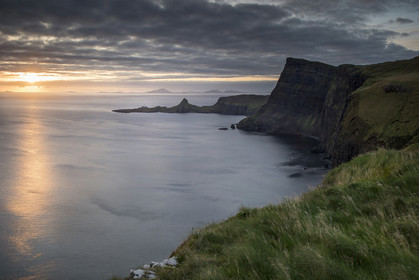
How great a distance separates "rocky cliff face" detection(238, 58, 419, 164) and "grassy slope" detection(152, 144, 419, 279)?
Answer: 45107 millimetres

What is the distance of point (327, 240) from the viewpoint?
6301 mm

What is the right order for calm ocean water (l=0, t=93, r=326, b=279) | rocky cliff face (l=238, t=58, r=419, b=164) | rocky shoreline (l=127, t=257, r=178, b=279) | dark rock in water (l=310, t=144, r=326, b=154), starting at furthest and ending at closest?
dark rock in water (l=310, t=144, r=326, b=154) → rocky cliff face (l=238, t=58, r=419, b=164) → calm ocean water (l=0, t=93, r=326, b=279) → rocky shoreline (l=127, t=257, r=178, b=279)

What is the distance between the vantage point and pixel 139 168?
69500 millimetres

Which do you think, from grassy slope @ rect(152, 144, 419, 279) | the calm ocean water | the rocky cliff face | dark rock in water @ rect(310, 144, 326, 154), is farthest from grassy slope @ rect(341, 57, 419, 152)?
grassy slope @ rect(152, 144, 419, 279)

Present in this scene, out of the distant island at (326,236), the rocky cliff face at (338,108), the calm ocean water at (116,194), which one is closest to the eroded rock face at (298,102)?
the rocky cliff face at (338,108)

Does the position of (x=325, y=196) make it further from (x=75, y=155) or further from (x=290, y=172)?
(x=75, y=155)

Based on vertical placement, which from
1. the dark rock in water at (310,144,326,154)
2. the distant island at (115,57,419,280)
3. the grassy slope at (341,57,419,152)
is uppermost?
the grassy slope at (341,57,419,152)

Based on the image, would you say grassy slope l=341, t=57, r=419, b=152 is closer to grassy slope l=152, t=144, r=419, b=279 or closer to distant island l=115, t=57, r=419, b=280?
distant island l=115, t=57, r=419, b=280

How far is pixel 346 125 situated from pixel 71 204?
5484cm

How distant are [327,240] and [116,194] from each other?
46.7 metres

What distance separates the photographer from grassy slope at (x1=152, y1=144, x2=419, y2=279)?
5281 millimetres

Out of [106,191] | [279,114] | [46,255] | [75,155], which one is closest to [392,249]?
[46,255]

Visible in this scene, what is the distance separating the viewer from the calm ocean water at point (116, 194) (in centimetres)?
2863

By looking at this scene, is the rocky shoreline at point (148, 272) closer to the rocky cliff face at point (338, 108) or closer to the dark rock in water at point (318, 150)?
the rocky cliff face at point (338, 108)
